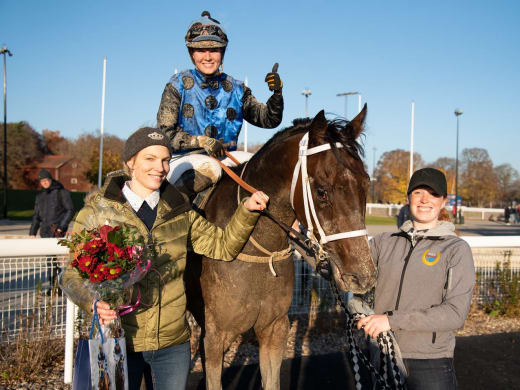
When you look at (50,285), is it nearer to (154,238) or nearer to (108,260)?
(154,238)

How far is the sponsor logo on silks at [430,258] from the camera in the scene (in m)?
2.41

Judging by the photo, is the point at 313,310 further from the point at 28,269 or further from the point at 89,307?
the point at 89,307

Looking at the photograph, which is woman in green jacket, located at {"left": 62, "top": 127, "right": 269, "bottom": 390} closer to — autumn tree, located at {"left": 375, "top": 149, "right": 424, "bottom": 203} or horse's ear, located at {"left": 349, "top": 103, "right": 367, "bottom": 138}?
horse's ear, located at {"left": 349, "top": 103, "right": 367, "bottom": 138}

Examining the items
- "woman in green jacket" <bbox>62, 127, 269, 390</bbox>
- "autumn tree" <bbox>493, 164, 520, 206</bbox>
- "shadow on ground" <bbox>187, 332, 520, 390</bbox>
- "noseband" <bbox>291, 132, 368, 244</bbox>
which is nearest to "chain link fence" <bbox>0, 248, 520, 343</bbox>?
Result: "shadow on ground" <bbox>187, 332, 520, 390</bbox>

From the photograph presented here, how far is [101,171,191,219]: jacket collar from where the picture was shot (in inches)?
91.0

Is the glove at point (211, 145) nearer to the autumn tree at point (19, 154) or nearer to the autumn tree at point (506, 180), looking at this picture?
the autumn tree at point (19, 154)

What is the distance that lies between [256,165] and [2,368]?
3.39 m

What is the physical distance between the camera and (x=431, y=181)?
248 centimetres

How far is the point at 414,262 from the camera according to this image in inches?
97.2

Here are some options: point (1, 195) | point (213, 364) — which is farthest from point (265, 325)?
point (1, 195)

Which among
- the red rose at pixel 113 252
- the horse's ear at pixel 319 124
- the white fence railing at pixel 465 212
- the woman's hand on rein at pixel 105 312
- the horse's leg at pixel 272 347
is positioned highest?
the horse's ear at pixel 319 124

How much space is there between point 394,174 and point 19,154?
45.6 m

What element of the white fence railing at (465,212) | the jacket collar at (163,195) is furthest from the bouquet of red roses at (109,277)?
the white fence railing at (465,212)

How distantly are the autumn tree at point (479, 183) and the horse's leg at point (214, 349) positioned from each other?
5670cm
